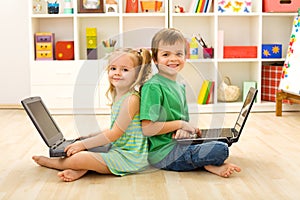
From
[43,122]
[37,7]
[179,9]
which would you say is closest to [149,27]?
[179,9]

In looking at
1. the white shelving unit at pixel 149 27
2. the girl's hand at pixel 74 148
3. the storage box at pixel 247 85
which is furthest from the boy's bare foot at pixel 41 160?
the storage box at pixel 247 85

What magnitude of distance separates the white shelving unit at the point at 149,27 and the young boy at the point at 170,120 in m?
1.49

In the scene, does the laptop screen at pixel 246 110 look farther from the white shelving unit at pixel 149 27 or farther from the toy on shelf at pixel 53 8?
the toy on shelf at pixel 53 8

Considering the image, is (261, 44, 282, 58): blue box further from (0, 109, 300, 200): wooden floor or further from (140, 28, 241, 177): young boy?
(140, 28, 241, 177): young boy

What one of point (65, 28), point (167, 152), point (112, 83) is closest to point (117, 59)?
point (112, 83)

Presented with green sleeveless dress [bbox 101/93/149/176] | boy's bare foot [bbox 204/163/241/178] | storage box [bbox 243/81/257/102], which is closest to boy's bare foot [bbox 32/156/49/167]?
green sleeveless dress [bbox 101/93/149/176]

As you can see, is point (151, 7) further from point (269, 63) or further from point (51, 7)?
point (269, 63)

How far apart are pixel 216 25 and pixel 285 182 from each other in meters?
2.10

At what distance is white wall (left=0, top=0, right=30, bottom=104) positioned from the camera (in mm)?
4219

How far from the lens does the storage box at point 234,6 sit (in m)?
4.01

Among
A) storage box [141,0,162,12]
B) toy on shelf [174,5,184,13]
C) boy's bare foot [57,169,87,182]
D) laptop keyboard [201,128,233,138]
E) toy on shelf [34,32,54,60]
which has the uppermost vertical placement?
storage box [141,0,162,12]

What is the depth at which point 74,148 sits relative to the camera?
213cm

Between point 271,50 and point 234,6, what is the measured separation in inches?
16.9

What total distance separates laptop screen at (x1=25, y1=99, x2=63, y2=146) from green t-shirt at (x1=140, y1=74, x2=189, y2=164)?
438 mm
